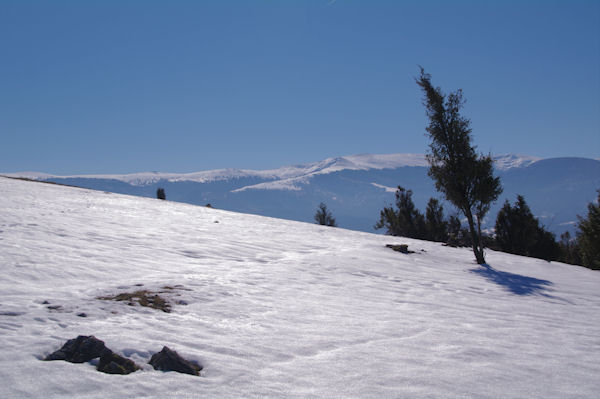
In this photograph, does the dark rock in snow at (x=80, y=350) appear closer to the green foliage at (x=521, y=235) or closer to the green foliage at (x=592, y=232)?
the green foliage at (x=592, y=232)

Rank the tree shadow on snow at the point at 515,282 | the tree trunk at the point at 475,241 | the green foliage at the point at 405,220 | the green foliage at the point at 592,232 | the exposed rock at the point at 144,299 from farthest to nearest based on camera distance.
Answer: the green foliage at the point at 405,220
the green foliage at the point at 592,232
the tree trunk at the point at 475,241
the tree shadow on snow at the point at 515,282
the exposed rock at the point at 144,299

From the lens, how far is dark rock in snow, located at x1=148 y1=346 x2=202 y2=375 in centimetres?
430

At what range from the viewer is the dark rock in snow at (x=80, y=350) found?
14.1ft

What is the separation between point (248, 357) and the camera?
4.91 meters

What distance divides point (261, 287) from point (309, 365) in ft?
14.0

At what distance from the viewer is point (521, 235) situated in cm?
3481

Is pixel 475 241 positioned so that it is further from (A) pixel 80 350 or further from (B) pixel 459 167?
(A) pixel 80 350

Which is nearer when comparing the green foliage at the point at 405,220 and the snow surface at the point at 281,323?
the snow surface at the point at 281,323

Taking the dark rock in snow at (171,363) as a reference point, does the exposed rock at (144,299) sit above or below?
above

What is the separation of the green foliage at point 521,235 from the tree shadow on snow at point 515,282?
22749mm

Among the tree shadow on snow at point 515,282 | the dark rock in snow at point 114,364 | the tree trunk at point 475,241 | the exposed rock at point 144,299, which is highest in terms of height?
the tree trunk at point 475,241

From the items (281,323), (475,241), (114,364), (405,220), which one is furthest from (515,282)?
(405,220)

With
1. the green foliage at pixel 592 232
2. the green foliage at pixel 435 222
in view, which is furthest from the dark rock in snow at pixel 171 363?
the green foliage at pixel 435 222

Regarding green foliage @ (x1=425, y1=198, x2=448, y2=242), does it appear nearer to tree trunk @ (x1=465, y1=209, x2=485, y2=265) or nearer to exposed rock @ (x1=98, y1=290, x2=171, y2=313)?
tree trunk @ (x1=465, y1=209, x2=485, y2=265)
